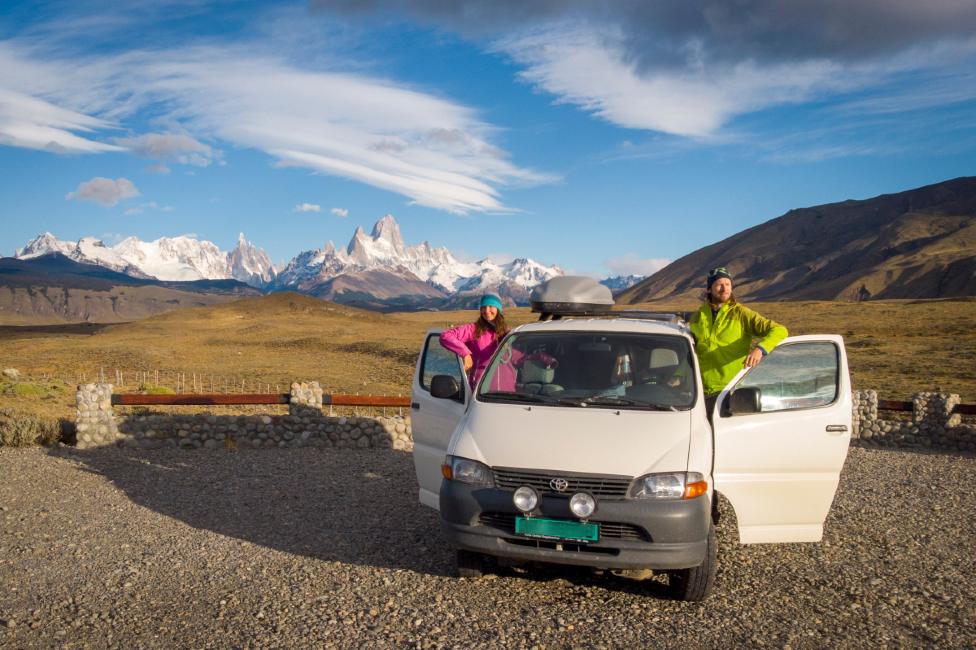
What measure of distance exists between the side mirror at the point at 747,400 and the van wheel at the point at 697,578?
963 mm

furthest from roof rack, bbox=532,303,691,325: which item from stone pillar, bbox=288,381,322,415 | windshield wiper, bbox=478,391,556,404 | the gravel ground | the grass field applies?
the grass field

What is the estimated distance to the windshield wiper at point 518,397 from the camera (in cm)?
589

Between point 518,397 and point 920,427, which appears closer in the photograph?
point 518,397

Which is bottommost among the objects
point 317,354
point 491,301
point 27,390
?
point 317,354

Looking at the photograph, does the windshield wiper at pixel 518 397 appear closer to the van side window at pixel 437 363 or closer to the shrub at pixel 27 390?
the van side window at pixel 437 363

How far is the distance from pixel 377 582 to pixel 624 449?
2.29 metres

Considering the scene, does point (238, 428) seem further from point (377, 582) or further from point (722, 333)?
point (722, 333)

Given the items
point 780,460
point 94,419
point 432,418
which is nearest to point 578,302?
point 432,418

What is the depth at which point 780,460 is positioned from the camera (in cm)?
597

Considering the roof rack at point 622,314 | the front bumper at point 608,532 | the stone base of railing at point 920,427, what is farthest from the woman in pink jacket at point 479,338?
the stone base of railing at point 920,427

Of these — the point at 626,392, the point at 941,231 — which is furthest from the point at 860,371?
the point at 941,231

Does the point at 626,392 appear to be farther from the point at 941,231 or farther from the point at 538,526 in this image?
the point at 941,231

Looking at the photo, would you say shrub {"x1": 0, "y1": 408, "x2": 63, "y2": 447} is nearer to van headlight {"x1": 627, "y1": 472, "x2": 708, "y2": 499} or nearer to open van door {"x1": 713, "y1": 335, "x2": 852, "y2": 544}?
van headlight {"x1": 627, "y1": 472, "x2": 708, "y2": 499}

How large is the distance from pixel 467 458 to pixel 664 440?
1.41 meters
